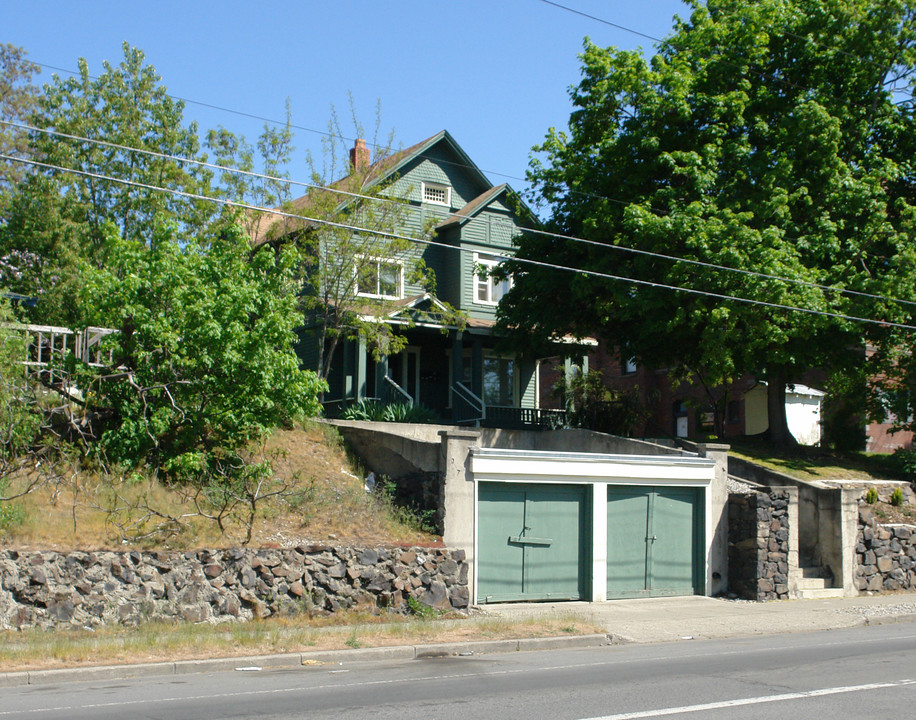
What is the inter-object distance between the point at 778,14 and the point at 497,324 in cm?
1129

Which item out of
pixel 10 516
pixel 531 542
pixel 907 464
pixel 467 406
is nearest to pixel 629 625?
pixel 531 542

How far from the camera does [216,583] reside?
13.9 metres

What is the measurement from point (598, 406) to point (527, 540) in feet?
37.9

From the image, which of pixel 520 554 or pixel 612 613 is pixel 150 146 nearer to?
pixel 520 554

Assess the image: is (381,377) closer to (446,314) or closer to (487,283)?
(446,314)

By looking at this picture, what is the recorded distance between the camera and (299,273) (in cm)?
2433

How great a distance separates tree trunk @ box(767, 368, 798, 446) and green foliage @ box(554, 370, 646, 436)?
3.74 metres

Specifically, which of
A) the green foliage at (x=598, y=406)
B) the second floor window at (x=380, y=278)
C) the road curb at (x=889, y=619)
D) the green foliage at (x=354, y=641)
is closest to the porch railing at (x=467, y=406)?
the green foliage at (x=598, y=406)

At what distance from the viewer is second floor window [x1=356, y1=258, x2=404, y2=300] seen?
80.8 ft

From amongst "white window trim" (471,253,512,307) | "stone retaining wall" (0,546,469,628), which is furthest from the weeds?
"white window trim" (471,253,512,307)

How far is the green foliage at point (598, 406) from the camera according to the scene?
27.8 meters

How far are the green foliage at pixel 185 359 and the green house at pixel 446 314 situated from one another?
9.35 m

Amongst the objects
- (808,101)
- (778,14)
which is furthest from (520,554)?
(778,14)

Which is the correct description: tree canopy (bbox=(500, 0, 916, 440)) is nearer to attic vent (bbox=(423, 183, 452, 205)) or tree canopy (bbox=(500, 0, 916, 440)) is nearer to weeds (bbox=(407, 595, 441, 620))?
attic vent (bbox=(423, 183, 452, 205))
